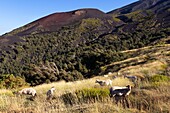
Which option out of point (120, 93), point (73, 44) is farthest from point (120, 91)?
point (73, 44)

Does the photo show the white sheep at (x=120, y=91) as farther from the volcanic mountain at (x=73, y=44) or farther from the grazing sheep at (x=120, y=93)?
the volcanic mountain at (x=73, y=44)

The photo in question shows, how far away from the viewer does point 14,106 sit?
6.52 m

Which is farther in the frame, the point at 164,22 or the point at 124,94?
the point at 164,22

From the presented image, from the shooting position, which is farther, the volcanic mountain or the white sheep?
the volcanic mountain

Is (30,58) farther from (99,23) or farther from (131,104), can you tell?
(131,104)

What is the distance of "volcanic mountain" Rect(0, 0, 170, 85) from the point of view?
44.9m

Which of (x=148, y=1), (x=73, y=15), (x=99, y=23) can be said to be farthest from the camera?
(x=148, y=1)

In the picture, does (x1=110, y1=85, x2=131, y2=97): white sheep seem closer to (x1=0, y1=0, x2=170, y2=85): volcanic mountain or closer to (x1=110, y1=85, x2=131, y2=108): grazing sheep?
(x1=110, y1=85, x2=131, y2=108): grazing sheep

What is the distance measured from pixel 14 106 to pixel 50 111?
1248 millimetres

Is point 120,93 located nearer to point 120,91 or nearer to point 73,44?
point 120,91

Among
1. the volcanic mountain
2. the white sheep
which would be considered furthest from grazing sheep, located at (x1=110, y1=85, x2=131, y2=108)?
the volcanic mountain

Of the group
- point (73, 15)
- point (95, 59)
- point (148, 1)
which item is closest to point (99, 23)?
point (73, 15)

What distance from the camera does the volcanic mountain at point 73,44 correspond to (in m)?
44.9

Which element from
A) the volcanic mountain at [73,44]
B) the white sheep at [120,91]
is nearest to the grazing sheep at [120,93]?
the white sheep at [120,91]
